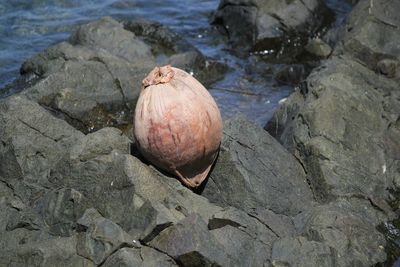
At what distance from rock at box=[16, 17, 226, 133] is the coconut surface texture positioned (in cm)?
281

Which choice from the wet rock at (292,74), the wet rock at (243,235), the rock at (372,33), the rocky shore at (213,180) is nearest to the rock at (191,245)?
the rocky shore at (213,180)

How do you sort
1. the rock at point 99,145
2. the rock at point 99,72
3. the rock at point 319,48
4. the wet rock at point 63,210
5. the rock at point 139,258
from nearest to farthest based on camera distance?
the rock at point 139,258
the wet rock at point 63,210
the rock at point 99,145
the rock at point 99,72
the rock at point 319,48

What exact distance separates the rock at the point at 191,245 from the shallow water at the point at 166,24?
161 inches

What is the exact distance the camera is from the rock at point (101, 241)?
4.96 meters

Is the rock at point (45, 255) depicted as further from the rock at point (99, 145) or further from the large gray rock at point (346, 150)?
the large gray rock at point (346, 150)

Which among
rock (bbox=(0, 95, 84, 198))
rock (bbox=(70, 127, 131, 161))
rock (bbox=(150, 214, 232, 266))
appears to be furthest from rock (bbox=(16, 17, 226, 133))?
rock (bbox=(150, 214, 232, 266))

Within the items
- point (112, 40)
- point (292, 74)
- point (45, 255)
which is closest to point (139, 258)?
point (45, 255)

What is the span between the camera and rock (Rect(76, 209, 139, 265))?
4965 mm

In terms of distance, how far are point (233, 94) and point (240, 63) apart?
4.15 feet

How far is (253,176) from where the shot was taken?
20.1 ft

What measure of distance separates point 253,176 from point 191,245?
1367mm

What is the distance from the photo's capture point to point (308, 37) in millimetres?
11727

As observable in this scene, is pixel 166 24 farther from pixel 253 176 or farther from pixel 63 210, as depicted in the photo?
pixel 63 210

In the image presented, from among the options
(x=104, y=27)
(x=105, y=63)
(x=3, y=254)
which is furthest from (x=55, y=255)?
(x=104, y=27)
